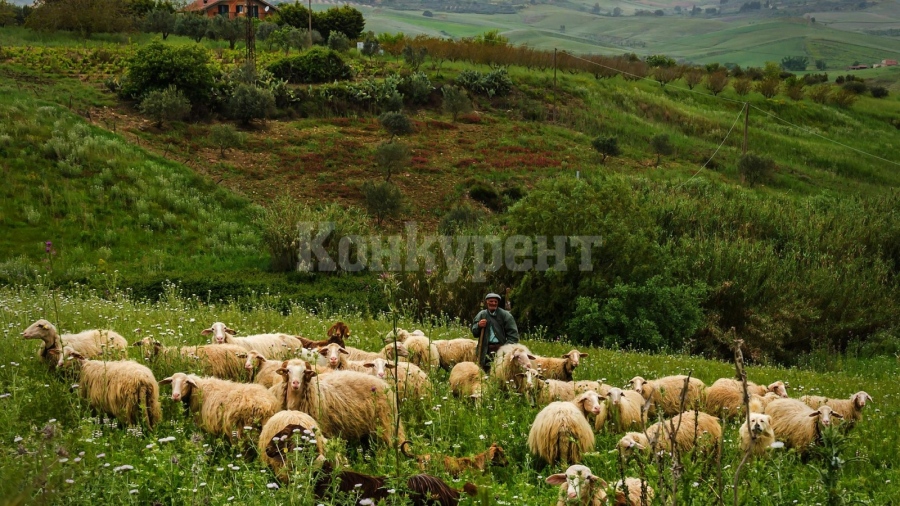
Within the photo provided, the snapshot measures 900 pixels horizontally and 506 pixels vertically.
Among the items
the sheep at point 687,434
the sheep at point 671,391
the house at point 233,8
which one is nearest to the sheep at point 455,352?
the sheep at point 671,391

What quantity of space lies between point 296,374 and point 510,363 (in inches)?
143

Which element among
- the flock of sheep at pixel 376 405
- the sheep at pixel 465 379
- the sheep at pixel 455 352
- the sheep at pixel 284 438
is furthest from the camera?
the sheep at pixel 455 352

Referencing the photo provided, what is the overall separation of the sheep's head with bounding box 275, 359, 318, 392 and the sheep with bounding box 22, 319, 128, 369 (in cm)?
213

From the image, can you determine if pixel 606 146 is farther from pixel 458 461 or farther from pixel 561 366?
pixel 458 461

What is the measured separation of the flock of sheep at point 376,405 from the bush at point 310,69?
45.1 meters

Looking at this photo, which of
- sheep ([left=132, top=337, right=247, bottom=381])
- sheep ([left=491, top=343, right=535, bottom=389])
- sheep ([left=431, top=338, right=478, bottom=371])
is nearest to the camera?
sheep ([left=132, top=337, right=247, bottom=381])

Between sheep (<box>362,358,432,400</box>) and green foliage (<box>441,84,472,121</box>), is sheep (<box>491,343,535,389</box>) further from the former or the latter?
green foliage (<box>441,84,472,121</box>)

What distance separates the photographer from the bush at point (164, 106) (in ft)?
135

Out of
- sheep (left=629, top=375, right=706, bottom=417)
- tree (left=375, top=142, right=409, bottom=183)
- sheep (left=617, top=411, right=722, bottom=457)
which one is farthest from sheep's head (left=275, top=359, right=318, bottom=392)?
tree (left=375, top=142, right=409, bottom=183)

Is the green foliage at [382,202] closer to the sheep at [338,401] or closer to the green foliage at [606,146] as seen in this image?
the green foliage at [606,146]

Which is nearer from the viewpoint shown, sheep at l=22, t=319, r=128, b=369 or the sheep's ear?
the sheep's ear

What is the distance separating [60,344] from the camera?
9477 mm

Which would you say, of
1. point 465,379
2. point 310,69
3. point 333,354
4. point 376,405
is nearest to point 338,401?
point 376,405

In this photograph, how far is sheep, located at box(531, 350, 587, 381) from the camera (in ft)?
39.2
